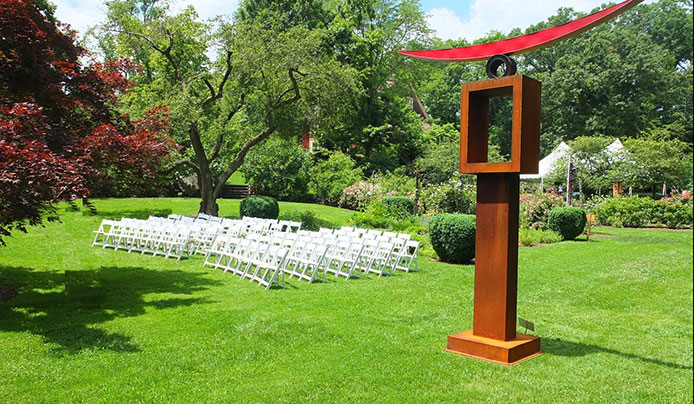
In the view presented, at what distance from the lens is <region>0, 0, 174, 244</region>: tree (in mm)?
6414

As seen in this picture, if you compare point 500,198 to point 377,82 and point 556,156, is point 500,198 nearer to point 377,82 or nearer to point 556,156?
point 556,156

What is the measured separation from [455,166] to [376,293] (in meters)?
19.2

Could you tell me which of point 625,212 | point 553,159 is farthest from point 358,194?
point 553,159

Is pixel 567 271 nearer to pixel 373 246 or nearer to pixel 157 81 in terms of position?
pixel 373 246

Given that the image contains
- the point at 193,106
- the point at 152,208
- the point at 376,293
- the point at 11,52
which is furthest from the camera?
the point at 152,208

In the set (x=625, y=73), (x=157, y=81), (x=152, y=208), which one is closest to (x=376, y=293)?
(x=157, y=81)

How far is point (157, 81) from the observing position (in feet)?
64.4

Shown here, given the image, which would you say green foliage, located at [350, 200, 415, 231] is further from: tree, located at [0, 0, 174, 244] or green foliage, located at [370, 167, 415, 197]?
tree, located at [0, 0, 174, 244]

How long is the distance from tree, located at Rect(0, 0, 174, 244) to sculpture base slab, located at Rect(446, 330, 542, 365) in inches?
193

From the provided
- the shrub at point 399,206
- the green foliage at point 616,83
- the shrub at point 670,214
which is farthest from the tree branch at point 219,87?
the green foliage at point 616,83

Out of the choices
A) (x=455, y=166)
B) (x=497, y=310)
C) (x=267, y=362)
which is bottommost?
(x=267, y=362)

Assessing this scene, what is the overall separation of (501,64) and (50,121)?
673 centimetres

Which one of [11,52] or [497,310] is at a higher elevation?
[11,52]

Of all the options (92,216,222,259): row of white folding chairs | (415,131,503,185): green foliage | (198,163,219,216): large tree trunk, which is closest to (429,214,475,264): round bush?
(92,216,222,259): row of white folding chairs
